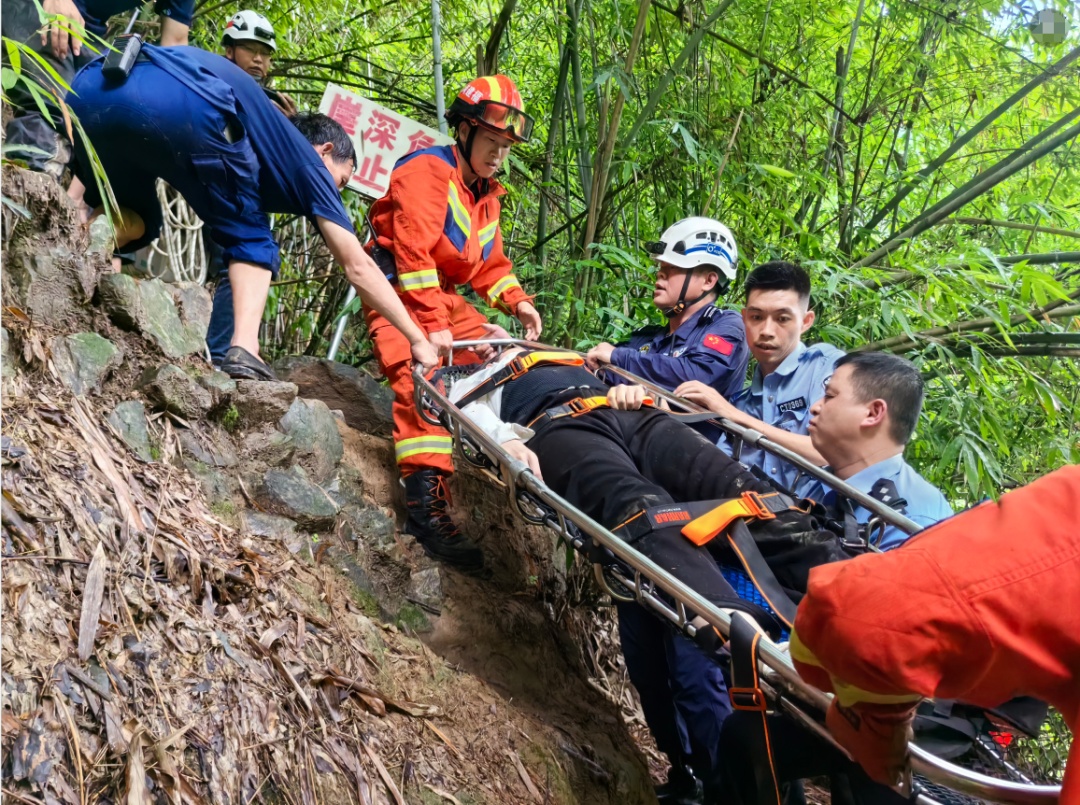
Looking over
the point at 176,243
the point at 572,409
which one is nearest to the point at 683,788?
the point at 572,409

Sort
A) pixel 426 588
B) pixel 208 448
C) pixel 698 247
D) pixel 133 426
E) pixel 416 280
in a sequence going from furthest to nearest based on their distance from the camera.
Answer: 1. pixel 416 280
2. pixel 698 247
3. pixel 426 588
4. pixel 208 448
5. pixel 133 426

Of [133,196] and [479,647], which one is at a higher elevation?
[133,196]

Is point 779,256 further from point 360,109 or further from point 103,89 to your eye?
point 103,89

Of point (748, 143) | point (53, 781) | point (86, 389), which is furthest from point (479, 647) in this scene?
point (748, 143)

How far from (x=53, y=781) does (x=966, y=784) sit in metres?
1.46

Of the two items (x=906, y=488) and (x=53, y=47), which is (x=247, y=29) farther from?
(x=906, y=488)

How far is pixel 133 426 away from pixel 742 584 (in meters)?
1.82

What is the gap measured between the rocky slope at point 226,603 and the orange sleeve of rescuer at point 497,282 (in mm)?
878

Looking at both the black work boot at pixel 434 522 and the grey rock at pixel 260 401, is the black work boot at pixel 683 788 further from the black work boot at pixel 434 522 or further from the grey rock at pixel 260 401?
the grey rock at pixel 260 401

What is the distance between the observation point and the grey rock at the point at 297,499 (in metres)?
2.85

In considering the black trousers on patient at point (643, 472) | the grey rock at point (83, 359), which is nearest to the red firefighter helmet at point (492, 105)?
the black trousers on patient at point (643, 472)

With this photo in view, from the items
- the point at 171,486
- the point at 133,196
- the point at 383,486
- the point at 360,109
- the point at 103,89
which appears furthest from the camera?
the point at 360,109

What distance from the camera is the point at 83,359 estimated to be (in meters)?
2.56

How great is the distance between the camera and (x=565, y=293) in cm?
424
